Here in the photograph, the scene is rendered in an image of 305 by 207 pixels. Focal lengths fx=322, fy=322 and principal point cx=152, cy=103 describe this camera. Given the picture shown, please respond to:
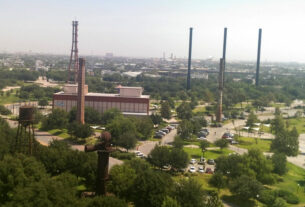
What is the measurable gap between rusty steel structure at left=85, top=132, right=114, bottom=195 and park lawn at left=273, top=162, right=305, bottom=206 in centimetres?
952

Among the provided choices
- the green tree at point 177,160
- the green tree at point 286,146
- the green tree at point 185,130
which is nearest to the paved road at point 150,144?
the green tree at point 185,130

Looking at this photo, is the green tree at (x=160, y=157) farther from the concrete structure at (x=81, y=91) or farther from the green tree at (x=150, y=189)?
the concrete structure at (x=81, y=91)

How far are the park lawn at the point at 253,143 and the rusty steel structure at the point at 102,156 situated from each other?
1513 cm

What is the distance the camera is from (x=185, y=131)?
83.3 ft

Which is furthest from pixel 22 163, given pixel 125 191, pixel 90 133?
pixel 90 133

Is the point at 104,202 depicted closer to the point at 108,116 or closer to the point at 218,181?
the point at 218,181

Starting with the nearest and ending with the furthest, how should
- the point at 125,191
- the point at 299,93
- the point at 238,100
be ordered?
the point at 125,191 → the point at 238,100 → the point at 299,93

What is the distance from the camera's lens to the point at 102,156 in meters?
12.7

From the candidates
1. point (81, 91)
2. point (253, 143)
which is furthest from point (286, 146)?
point (81, 91)

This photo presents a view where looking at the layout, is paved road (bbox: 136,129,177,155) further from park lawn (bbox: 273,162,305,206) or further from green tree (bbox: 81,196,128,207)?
green tree (bbox: 81,196,128,207)

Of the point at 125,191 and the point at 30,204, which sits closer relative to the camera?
the point at 30,204

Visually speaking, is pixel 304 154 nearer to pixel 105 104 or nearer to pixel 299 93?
pixel 105 104

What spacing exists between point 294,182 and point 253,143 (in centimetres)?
825

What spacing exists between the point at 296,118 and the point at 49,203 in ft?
114
